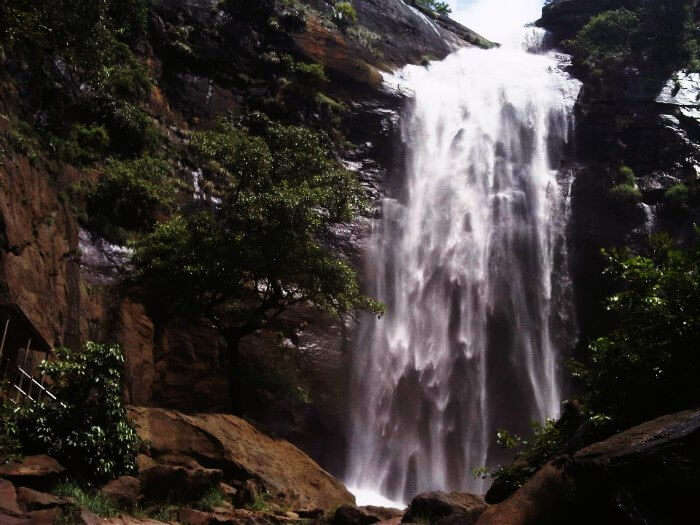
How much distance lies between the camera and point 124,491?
892 centimetres

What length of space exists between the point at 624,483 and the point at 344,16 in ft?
103

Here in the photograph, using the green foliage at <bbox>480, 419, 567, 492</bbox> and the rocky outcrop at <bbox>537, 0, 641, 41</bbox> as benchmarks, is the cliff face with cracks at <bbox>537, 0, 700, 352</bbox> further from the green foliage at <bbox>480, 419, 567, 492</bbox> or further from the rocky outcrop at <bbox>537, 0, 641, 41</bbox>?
the green foliage at <bbox>480, 419, 567, 492</bbox>

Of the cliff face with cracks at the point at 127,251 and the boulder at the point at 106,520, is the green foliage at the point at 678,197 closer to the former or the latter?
the cliff face with cracks at the point at 127,251

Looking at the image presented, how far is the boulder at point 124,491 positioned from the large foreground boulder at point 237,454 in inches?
66.8

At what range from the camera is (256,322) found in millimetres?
15359

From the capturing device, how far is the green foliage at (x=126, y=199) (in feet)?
55.6

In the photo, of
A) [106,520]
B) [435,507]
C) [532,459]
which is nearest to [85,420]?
[106,520]

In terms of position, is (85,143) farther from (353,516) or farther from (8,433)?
(353,516)

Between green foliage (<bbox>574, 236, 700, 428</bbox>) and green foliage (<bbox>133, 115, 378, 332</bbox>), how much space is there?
8.37 m

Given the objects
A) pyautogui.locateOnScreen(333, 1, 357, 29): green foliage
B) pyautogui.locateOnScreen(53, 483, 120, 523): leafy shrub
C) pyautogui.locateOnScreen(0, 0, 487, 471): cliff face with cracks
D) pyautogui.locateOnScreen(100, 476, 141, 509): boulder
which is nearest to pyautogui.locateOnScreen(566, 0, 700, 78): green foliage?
pyautogui.locateOnScreen(0, 0, 487, 471): cliff face with cracks

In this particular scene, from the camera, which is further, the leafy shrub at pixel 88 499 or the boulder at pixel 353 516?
the boulder at pixel 353 516

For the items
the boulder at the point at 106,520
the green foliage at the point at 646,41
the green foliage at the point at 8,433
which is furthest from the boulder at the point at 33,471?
the green foliage at the point at 646,41

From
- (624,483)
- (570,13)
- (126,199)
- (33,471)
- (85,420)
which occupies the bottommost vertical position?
(33,471)

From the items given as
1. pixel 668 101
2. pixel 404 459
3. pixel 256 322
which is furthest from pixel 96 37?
pixel 668 101
